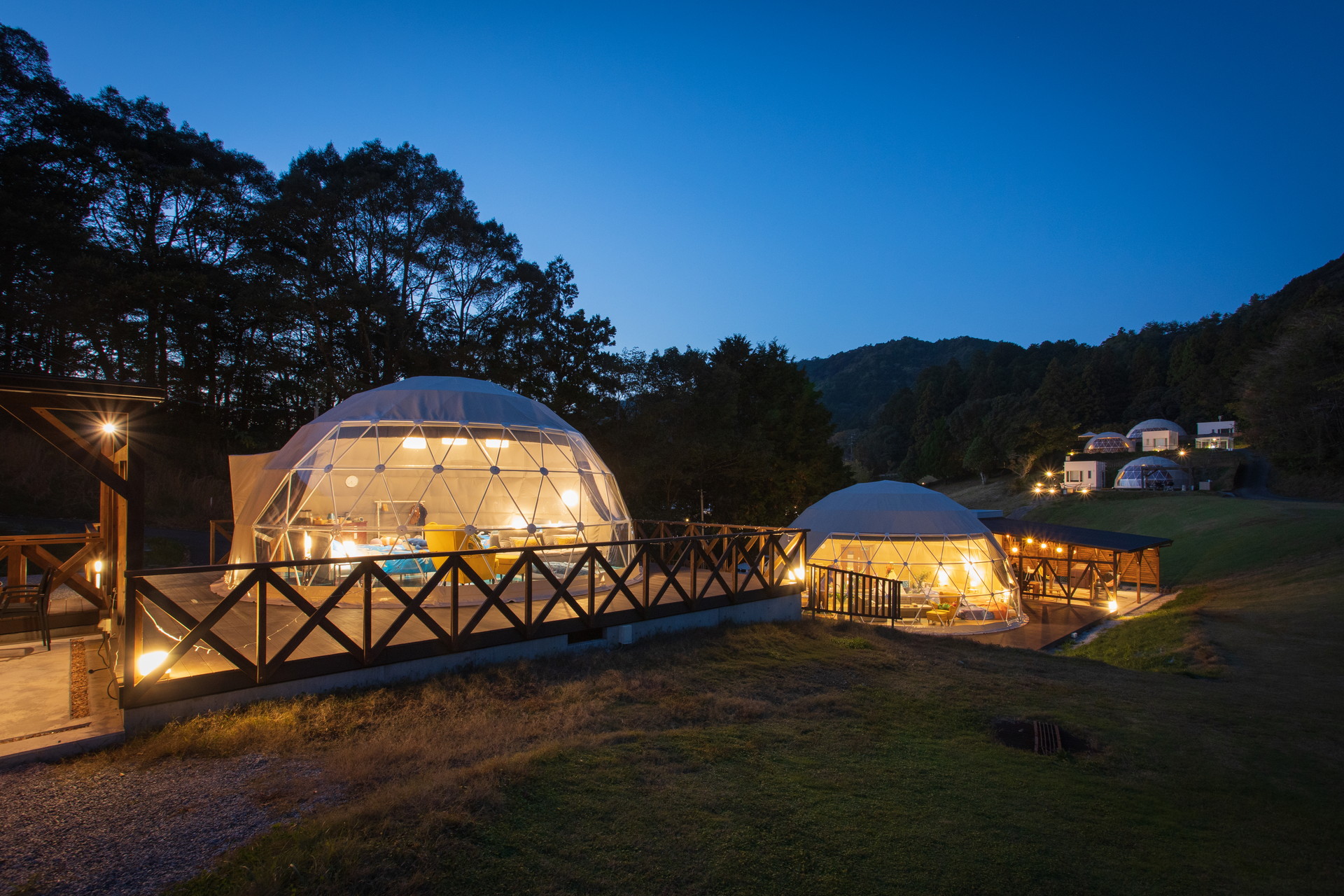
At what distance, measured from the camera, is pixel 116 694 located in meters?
5.16

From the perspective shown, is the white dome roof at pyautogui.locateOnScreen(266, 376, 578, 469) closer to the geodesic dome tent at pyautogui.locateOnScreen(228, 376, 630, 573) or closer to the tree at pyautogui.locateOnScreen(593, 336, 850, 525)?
the geodesic dome tent at pyautogui.locateOnScreen(228, 376, 630, 573)

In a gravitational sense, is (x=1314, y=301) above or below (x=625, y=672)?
above

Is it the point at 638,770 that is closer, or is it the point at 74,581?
the point at 638,770

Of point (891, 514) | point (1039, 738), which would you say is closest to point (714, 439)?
point (891, 514)

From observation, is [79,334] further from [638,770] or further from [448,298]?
[638,770]

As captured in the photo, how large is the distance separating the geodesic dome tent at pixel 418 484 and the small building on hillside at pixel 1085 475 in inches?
1998

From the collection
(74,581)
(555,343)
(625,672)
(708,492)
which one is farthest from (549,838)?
(555,343)

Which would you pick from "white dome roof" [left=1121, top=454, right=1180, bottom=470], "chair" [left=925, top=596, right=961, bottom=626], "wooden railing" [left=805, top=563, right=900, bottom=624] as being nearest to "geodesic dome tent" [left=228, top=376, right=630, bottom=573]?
"wooden railing" [left=805, top=563, right=900, bottom=624]

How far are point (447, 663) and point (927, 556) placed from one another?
Result: 46.9 ft

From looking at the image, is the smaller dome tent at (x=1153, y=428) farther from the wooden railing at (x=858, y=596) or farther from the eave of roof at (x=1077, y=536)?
the wooden railing at (x=858, y=596)

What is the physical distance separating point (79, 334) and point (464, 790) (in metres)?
26.6

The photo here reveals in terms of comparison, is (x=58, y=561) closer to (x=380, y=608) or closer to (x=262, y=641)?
(x=380, y=608)

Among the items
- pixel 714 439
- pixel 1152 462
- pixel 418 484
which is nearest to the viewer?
pixel 418 484

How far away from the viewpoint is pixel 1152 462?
51.3 metres
